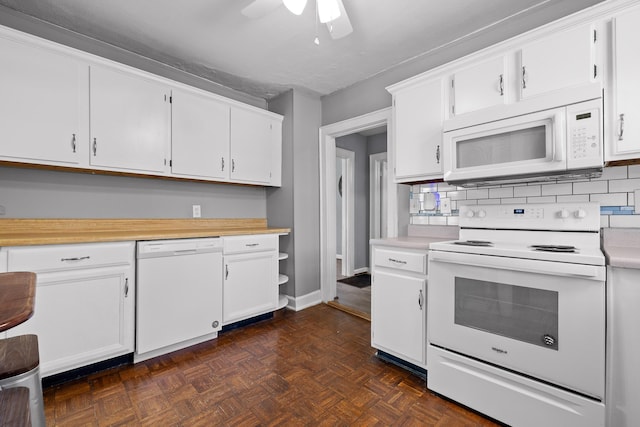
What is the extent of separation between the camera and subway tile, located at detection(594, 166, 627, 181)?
1.67 m

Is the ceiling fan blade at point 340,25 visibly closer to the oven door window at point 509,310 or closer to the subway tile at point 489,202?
the subway tile at point 489,202

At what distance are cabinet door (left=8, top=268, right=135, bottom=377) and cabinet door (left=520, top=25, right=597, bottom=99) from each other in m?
2.85

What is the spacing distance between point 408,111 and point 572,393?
1932 mm

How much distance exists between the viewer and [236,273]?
2.61 m

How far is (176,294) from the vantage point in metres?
2.23

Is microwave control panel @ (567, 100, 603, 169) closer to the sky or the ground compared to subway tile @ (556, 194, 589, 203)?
closer to the sky

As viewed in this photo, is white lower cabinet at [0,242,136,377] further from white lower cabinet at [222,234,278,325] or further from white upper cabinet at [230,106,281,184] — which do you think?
white upper cabinet at [230,106,281,184]

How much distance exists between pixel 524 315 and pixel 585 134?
3.22 feet

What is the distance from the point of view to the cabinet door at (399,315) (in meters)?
1.90

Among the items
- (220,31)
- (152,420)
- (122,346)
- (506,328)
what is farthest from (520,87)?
(122,346)

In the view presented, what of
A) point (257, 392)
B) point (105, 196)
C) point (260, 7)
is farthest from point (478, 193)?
point (105, 196)

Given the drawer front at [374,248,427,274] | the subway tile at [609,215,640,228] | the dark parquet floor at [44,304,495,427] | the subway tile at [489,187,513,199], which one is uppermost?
the subway tile at [489,187,513,199]

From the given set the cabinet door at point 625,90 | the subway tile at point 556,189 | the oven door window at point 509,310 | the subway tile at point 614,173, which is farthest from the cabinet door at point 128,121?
A: the subway tile at point 614,173

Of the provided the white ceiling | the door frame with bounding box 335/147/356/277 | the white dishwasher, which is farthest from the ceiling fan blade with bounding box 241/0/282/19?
the door frame with bounding box 335/147/356/277
